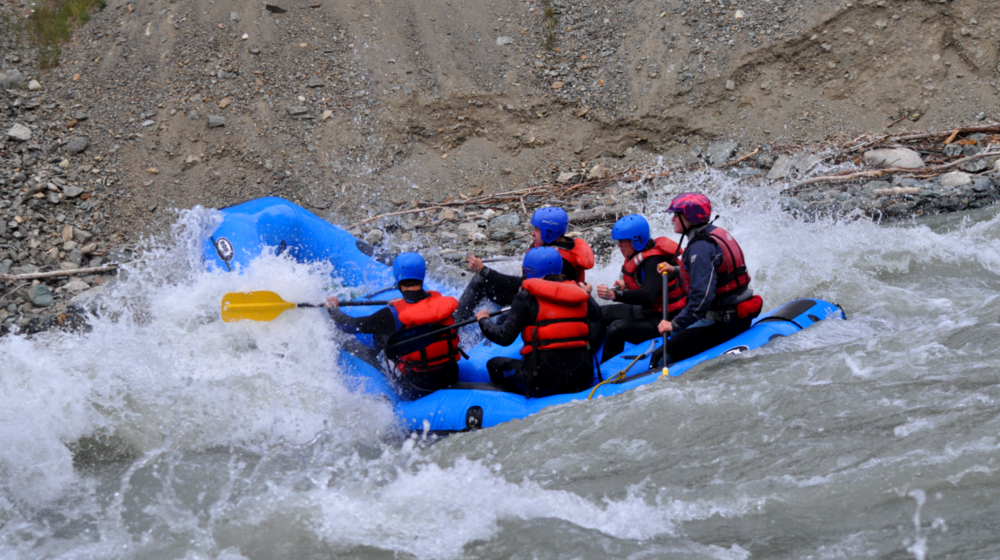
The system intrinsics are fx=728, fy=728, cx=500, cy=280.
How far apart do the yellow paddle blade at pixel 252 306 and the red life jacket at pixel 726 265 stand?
8.60ft

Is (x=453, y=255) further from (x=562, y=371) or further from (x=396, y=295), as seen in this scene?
(x=562, y=371)

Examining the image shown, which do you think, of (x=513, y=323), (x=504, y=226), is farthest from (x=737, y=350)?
(x=504, y=226)

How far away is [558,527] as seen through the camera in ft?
10.2

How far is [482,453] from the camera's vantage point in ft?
12.3

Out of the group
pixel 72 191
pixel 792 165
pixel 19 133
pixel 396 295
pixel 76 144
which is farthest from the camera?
pixel 76 144

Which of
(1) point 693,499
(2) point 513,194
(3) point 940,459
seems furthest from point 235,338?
(2) point 513,194

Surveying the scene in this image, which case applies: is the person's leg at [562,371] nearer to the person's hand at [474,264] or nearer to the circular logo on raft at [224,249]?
the person's hand at [474,264]

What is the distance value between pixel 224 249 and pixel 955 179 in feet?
22.9

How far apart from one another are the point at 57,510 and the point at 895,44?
1066cm

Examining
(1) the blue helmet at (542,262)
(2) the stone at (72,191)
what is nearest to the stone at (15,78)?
(2) the stone at (72,191)

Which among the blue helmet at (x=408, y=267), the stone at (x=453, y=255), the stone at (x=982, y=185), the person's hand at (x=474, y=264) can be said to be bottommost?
the stone at (x=453, y=255)

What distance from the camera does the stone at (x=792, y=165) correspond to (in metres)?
8.20

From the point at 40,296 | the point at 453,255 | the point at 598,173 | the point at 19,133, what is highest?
the point at 19,133

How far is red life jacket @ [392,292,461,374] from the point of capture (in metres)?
4.38
